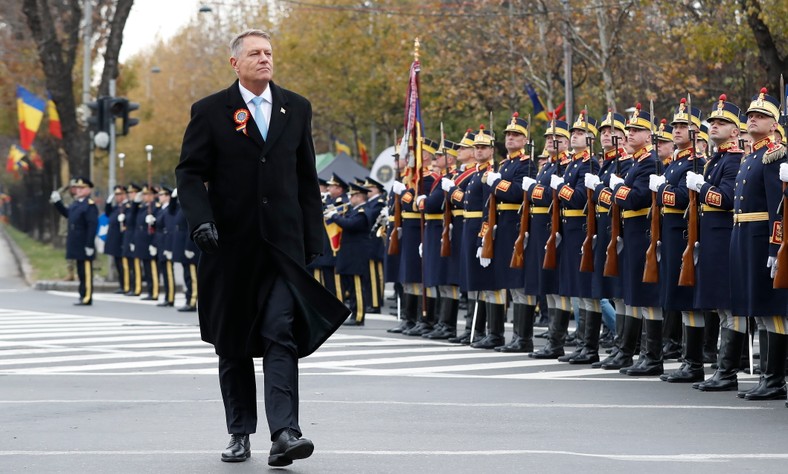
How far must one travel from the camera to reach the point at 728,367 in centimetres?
1156

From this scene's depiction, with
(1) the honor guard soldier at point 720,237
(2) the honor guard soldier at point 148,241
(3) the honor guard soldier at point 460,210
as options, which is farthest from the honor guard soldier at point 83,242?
(1) the honor guard soldier at point 720,237

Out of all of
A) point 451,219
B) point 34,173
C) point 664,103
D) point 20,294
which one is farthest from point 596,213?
point 34,173

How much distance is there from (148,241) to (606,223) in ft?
47.3

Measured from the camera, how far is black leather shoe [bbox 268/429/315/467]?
7.29 metres

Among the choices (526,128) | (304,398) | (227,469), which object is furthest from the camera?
(526,128)

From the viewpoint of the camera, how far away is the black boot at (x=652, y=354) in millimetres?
12797

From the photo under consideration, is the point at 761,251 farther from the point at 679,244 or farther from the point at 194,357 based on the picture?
the point at 194,357

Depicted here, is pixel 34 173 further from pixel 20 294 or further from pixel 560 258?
pixel 560 258

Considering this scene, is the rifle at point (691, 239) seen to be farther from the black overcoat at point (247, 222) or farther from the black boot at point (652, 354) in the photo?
the black overcoat at point (247, 222)

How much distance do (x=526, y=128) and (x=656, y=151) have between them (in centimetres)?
261

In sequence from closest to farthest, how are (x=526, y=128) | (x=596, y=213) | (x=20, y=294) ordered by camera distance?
(x=596, y=213)
(x=526, y=128)
(x=20, y=294)

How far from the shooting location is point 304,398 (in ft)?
35.6

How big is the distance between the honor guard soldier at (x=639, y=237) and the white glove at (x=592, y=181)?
28 cm

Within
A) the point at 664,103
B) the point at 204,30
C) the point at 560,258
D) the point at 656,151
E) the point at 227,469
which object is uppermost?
the point at 204,30
